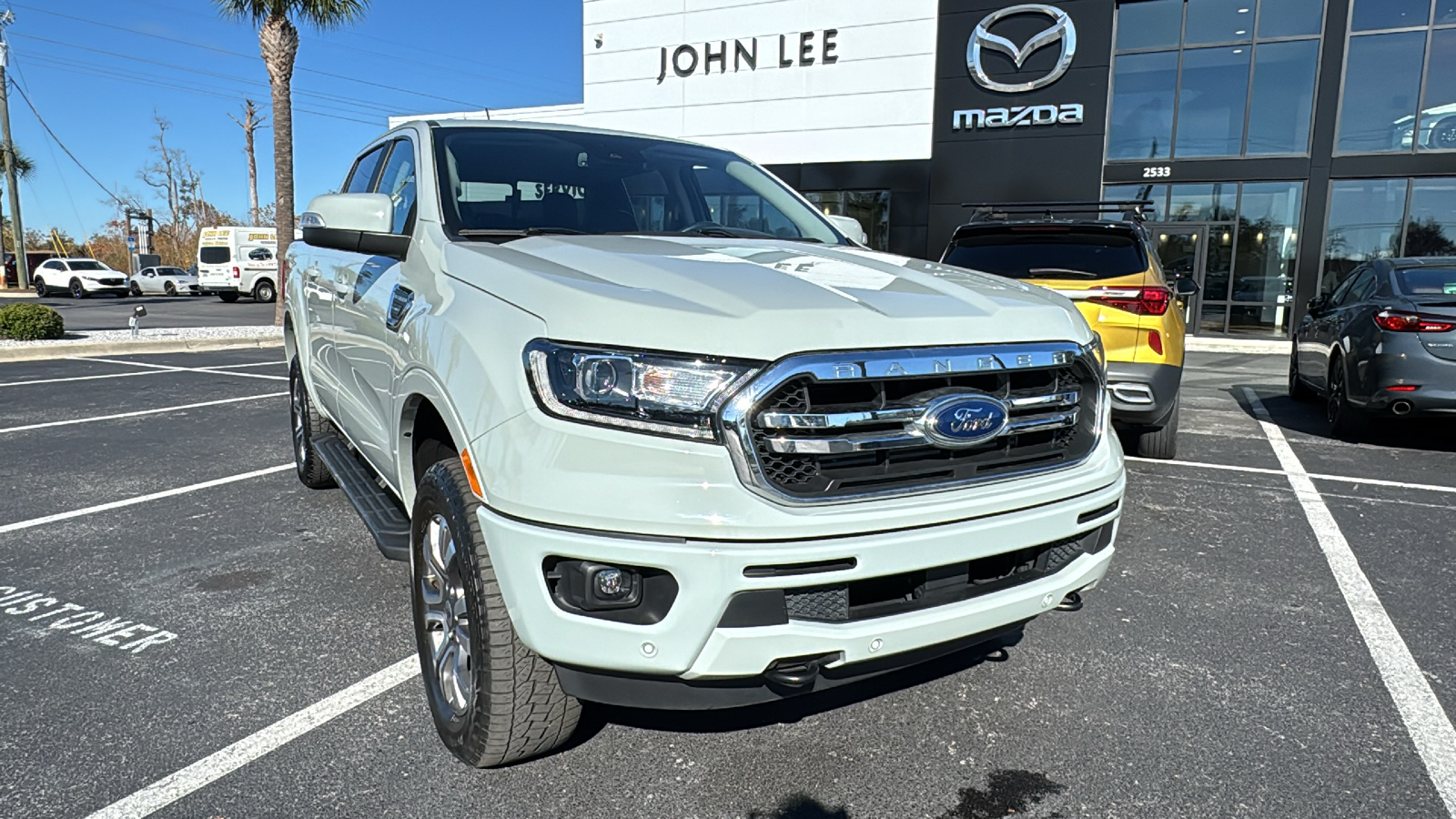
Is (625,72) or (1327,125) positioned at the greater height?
(625,72)

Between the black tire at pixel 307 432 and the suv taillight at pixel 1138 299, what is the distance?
4623 mm

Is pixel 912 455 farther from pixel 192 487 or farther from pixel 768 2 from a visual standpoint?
pixel 768 2

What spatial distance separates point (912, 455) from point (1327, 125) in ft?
64.0

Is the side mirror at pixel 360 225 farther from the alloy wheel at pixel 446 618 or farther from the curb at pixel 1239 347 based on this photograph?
the curb at pixel 1239 347

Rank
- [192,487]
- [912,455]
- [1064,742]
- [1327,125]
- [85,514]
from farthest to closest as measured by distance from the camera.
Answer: [1327,125] < [192,487] < [85,514] < [1064,742] < [912,455]

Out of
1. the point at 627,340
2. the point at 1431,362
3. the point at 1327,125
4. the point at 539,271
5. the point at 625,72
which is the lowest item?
the point at 1431,362

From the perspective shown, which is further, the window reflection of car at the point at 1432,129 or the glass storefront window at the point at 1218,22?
the glass storefront window at the point at 1218,22

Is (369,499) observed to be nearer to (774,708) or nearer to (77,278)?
(774,708)

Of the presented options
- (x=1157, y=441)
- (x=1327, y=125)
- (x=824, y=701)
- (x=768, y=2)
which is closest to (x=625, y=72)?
(x=768, y=2)

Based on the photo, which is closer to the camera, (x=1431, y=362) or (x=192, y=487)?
(x=192, y=487)

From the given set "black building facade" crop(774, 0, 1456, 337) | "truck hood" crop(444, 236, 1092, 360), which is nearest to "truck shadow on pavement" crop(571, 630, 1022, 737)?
"truck hood" crop(444, 236, 1092, 360)

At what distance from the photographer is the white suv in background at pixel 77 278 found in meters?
35.7

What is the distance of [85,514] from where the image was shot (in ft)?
15.6

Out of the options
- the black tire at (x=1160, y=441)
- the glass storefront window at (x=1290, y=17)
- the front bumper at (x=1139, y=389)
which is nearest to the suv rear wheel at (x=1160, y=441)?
the black tire at (x=1160, y=441)
